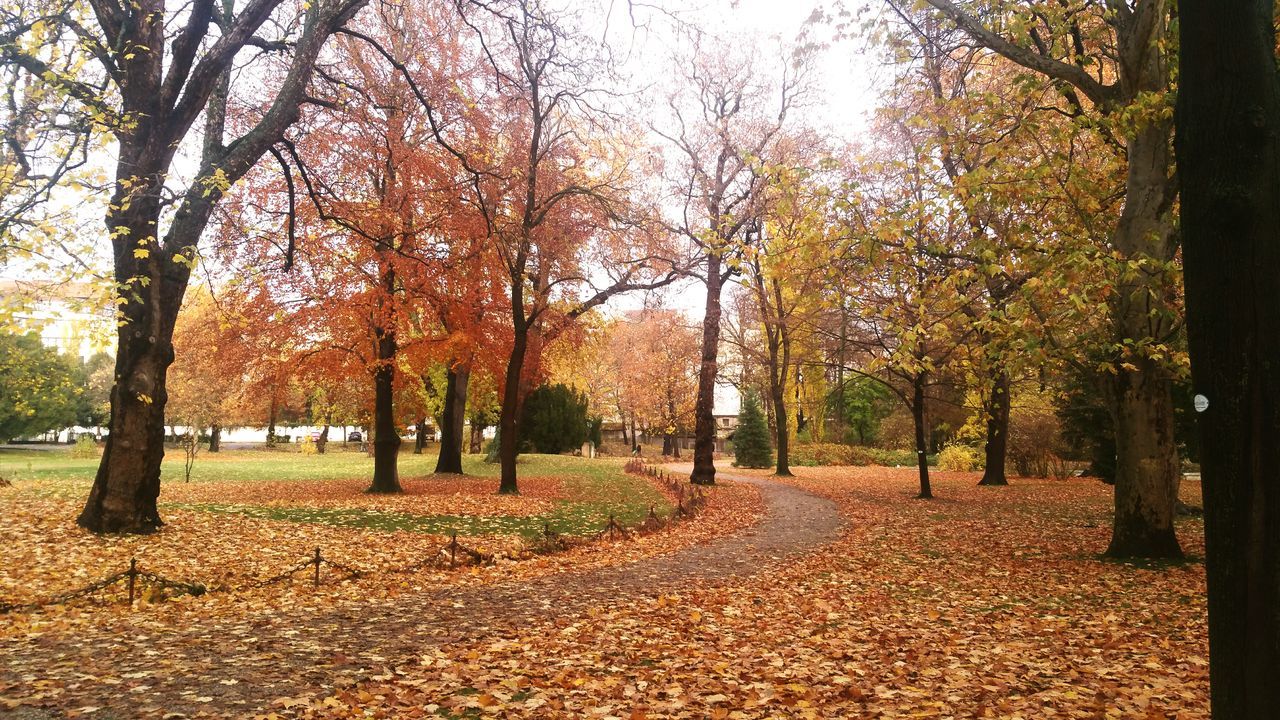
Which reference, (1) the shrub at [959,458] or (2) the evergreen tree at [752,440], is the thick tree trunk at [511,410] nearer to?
(2) the evergreen tree at [752,440]

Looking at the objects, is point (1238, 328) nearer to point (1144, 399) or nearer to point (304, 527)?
point (1144, 399)

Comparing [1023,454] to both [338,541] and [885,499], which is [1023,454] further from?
[338,541]

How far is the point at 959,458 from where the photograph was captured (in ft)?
108

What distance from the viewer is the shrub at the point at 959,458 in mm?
32625

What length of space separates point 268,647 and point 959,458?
1286 inches

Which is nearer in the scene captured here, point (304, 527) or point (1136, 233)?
point (1136, 233)

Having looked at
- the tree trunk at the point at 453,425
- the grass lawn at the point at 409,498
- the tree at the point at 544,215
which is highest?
the tree at the point at 544,215

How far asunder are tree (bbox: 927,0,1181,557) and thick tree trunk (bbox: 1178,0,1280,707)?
21.3 ft

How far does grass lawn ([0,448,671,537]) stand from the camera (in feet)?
45.6

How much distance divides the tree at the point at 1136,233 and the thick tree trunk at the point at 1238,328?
648 cm

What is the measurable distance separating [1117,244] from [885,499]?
36.5 feet

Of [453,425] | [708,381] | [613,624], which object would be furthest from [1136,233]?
[453,425]

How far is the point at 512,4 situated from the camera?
11.8 metres

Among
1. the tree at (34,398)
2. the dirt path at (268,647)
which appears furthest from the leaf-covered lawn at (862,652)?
the tree at (34,398)
